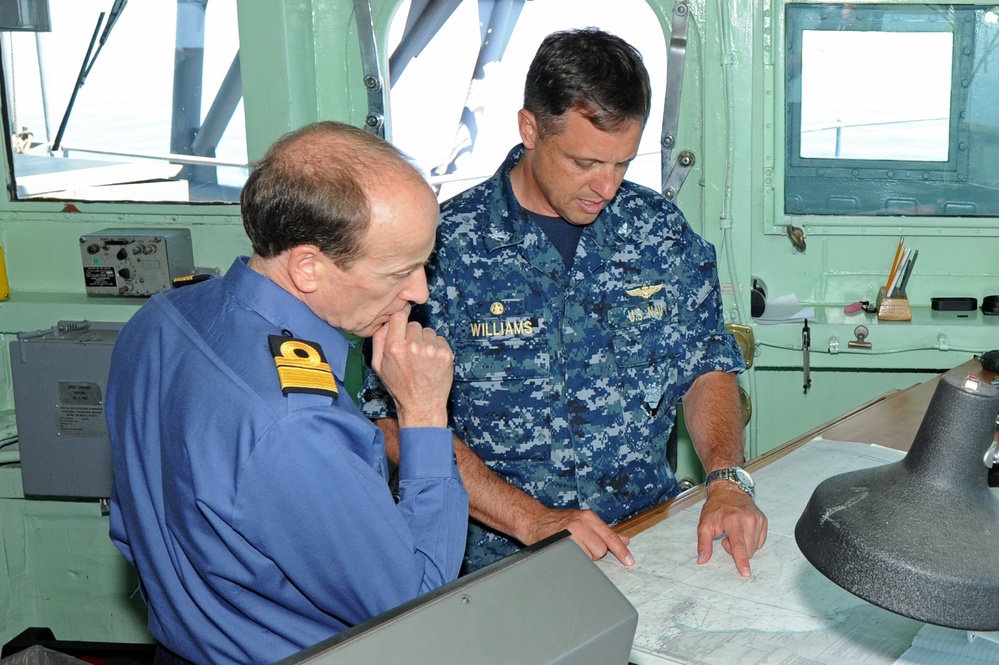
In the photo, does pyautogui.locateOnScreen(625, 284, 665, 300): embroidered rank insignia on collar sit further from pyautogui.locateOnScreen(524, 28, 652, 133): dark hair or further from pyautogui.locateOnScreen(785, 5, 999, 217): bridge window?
pyautogui.locateOnScreen(785, 5, 999, 217): bridge window

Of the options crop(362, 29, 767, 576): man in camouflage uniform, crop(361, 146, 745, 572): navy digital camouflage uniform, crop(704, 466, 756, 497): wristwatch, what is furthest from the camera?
crop(361, 146, 745, 572): navy digital camouflage uniform

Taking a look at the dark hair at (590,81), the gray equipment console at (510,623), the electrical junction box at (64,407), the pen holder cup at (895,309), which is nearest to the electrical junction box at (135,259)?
the electrical junction box at (64,407)

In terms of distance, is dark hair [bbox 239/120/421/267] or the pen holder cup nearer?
dark hair [bbox 239/120/421/267]

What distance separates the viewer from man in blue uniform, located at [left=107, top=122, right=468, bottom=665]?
131 cm

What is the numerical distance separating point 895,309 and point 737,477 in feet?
5.71

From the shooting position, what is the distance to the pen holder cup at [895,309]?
11.3 ft

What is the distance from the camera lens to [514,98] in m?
3.60

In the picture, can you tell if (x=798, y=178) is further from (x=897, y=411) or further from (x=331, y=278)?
(x=331, y=278)

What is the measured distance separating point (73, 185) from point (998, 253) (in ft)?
11.3

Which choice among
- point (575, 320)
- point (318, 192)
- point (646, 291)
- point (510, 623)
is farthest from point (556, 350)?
point (510, 623)

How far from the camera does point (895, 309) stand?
136 inches

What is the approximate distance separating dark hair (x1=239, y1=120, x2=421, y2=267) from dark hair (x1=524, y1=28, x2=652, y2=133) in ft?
2.36

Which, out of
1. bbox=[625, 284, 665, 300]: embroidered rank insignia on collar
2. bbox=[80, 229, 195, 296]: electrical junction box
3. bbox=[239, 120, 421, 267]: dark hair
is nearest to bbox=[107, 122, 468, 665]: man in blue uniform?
bbox=[239, 120, 421, 267]: dark hair

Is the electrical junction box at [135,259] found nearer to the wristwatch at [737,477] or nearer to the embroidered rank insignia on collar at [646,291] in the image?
the embroidered rank insignia on collar at [646,291]
